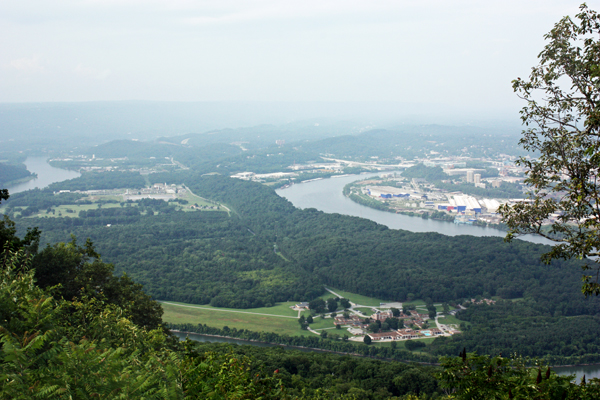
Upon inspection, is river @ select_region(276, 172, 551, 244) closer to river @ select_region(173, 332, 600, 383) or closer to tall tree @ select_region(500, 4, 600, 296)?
river @ select_region(173, 332, 600, 383)

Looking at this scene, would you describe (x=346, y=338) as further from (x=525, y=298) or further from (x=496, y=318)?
(x=525, y=298)

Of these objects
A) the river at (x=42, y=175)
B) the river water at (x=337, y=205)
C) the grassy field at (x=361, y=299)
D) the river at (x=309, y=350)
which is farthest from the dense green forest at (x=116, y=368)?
the river at (x=42, y=175)

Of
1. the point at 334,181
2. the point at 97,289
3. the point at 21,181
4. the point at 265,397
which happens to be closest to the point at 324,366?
the point at 97,289

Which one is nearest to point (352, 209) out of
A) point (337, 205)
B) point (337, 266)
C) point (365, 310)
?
point (337, 205)

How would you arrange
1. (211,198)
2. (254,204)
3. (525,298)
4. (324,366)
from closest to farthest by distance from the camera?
1. (324,366)
2. (525,298)
3. (254,204)
4. (211,198)

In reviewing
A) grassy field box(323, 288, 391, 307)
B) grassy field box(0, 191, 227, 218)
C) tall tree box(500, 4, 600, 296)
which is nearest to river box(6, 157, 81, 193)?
grassy field box(0, 191, 227, 218)

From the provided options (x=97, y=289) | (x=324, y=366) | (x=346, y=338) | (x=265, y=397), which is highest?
(x=265, y=397)

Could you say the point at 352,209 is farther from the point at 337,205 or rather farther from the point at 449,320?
the point at 449,320
